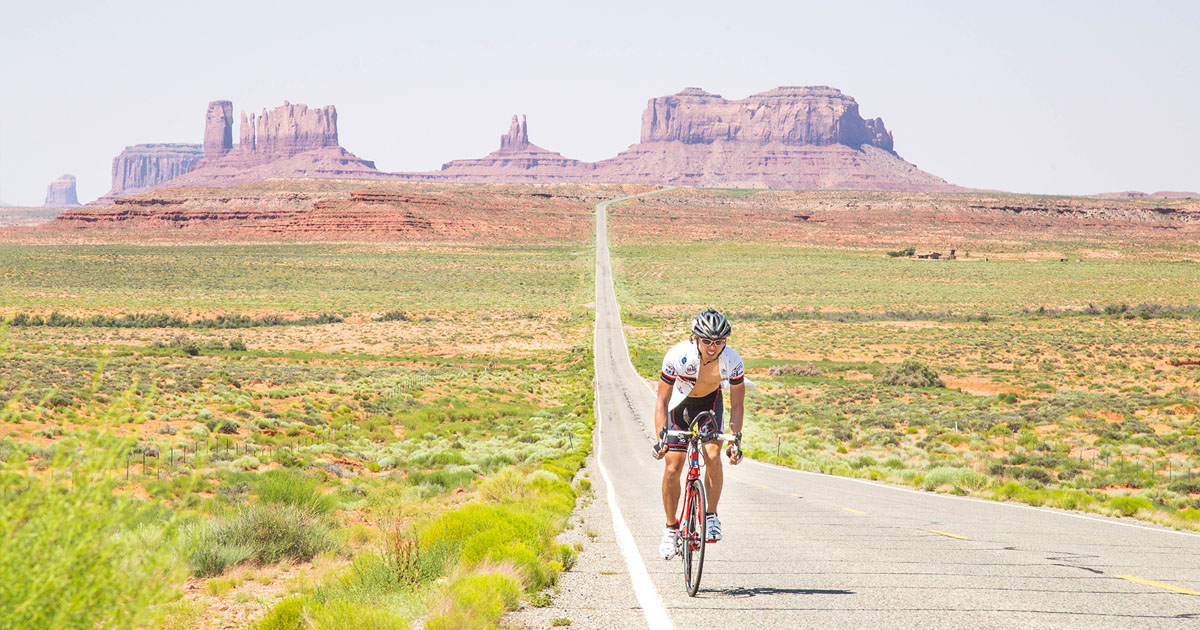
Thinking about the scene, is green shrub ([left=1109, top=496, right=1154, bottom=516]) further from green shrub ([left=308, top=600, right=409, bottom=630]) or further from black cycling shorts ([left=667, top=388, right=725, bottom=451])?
green shrub ([left=308, top=600, right=409, bottom=630])

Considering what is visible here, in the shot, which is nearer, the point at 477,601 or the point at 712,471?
the point at 477,601

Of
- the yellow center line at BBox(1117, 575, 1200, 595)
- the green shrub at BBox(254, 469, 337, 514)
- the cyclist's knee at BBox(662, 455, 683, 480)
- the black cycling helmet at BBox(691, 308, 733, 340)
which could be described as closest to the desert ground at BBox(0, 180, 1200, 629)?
the green shrub at BBox(254, 469, 337, 514)

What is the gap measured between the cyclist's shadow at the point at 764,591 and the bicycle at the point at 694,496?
0.21m

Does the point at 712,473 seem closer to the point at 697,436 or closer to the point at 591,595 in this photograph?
the point at 697,436

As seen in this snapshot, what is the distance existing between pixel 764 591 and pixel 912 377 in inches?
1370

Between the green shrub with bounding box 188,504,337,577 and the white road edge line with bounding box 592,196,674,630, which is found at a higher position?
the white road edge line with bounding box 592,196,674,630

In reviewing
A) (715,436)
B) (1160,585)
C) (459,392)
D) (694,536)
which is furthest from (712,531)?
(459,392)

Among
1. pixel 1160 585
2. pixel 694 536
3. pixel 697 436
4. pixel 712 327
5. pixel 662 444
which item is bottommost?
pixel 1160 585

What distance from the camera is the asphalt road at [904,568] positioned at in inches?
239

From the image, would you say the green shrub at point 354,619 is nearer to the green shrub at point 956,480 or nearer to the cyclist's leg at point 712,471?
the cyclist's leg at point 712,471

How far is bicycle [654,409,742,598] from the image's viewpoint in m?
6.63

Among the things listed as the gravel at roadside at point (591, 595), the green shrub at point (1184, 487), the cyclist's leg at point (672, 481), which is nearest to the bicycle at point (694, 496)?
the cyclist's leg at point (672, 481)

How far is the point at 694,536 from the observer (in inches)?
263

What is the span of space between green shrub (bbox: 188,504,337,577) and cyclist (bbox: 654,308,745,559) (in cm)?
539
